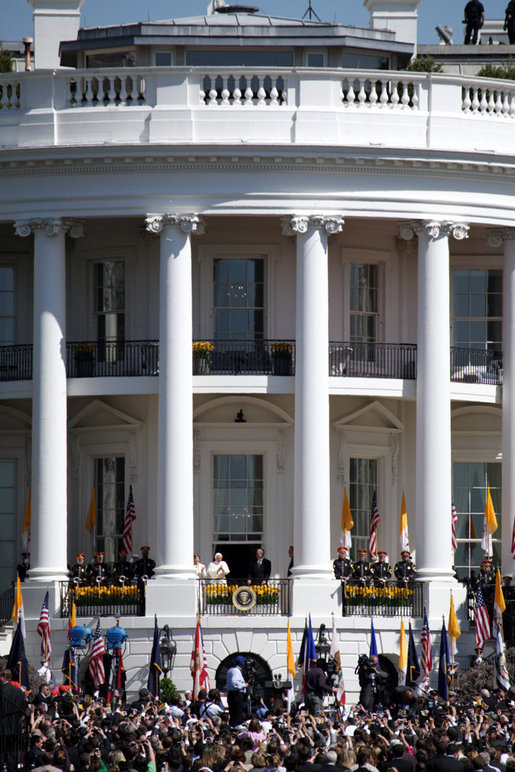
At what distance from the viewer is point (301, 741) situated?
2462cm

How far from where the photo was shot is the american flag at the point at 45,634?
4281 cm

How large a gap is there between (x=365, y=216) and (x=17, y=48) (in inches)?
910

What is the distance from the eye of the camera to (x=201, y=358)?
4638 centimetres

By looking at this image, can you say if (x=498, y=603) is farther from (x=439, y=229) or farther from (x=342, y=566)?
(x=439, y=229)

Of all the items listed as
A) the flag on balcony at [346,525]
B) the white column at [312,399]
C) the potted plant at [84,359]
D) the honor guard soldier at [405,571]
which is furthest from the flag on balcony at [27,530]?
the honor guard soldier at [405,571]

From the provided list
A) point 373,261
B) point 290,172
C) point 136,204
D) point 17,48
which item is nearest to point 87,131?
point 136,204

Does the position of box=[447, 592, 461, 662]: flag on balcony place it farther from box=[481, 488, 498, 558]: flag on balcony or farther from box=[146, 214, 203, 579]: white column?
box=[146, 214, 203, 579]: white column

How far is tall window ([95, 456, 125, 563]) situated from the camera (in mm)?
48531

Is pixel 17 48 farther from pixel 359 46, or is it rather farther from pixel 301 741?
pixel 301 741

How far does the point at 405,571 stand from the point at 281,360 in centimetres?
594

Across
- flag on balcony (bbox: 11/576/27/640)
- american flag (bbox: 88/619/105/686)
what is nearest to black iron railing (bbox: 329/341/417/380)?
american flag (bbox: 88/619/105/686)

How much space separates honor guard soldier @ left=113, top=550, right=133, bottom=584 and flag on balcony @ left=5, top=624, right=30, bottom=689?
330 cm

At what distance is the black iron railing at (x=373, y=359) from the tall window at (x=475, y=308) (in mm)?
2311

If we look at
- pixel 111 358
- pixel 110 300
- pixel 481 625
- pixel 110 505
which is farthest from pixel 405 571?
pixel 110 300
